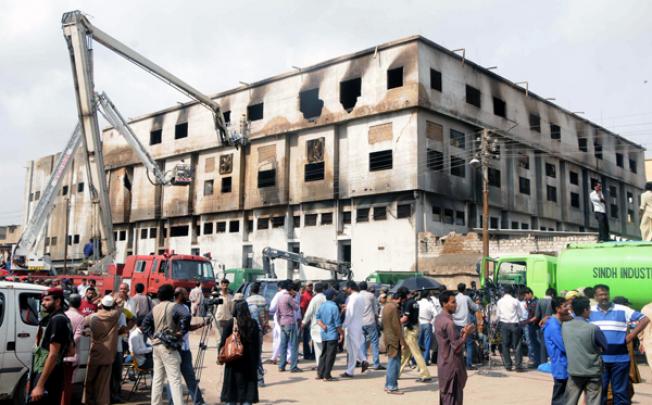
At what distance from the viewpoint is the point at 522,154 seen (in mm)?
42000

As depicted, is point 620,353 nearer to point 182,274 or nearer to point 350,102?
point 182,274

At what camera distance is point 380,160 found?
35.5m

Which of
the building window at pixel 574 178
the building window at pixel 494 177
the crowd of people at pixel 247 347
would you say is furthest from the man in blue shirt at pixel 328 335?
the building window at pixel 574 178

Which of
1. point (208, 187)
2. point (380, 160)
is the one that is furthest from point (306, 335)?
point (208, 187)

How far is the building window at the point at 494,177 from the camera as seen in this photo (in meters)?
39.2

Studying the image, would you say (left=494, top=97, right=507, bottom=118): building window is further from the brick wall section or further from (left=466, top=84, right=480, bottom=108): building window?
the brick wall section

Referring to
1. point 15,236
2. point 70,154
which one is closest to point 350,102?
point 70,154

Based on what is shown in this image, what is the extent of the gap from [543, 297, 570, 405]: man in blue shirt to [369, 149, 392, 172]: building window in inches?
1106

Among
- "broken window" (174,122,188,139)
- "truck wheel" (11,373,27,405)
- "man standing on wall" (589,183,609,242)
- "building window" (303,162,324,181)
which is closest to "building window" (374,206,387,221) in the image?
"building window" (303,162,324,181)

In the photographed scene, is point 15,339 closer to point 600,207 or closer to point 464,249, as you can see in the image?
point 600,207

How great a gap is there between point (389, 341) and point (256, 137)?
33.5 metres

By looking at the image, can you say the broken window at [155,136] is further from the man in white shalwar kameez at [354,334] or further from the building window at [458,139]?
the man in white shalwar kameez at [354,334]

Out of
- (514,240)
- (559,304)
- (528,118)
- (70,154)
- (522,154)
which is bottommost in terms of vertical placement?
(559,304)

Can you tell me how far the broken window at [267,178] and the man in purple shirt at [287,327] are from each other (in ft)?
95.8
